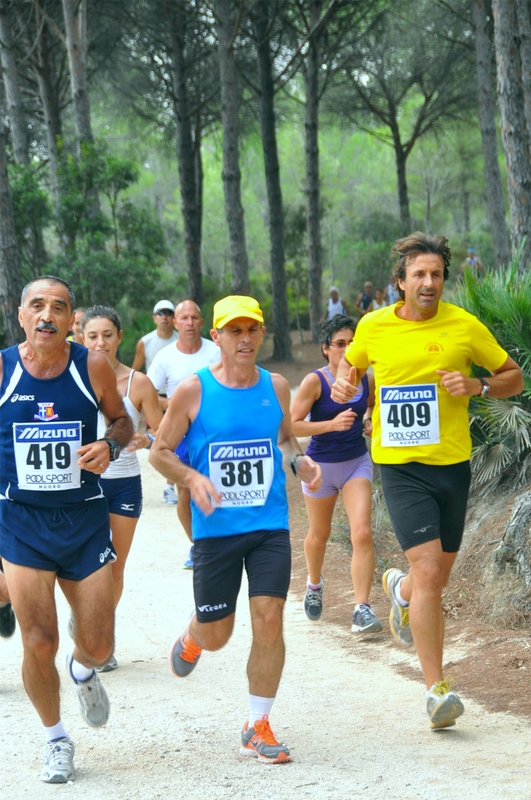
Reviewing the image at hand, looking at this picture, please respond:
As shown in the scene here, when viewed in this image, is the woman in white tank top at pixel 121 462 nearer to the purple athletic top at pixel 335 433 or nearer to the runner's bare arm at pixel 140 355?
the purple athletic top at pixel 335 433

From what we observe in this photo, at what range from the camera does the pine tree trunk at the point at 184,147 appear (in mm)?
26688

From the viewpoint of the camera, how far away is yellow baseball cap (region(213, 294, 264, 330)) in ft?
15.8

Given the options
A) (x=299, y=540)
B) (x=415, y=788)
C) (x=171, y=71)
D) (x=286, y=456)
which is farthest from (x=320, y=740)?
(x=171, y=71)

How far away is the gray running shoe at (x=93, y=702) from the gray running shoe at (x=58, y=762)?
0.62 feet

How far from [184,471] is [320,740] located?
1457 mm

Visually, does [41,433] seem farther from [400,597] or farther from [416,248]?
[400,597]

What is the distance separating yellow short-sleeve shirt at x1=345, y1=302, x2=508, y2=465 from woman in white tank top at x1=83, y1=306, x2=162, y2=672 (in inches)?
62.0

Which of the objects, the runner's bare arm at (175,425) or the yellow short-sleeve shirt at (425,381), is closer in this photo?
the runner's bare arm at (175,425)

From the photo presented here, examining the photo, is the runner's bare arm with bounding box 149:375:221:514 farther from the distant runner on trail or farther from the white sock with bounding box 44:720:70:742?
the white sock with bounding box 44:720:70:742

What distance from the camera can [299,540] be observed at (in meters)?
10.7

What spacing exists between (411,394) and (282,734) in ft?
5.75

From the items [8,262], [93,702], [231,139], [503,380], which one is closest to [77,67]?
[231,139]

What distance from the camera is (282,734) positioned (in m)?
5.16

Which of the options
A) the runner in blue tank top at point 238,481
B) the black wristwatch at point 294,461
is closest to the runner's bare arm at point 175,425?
the runner in blue tank top at point 238,481
